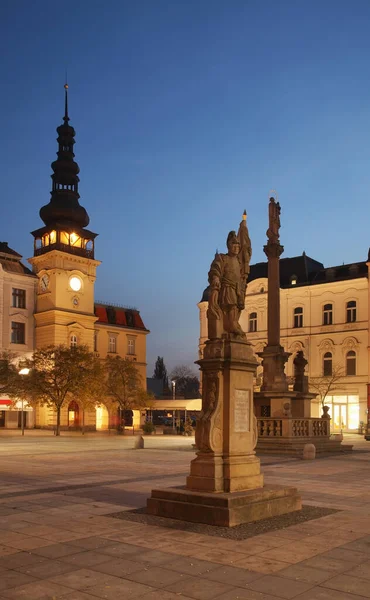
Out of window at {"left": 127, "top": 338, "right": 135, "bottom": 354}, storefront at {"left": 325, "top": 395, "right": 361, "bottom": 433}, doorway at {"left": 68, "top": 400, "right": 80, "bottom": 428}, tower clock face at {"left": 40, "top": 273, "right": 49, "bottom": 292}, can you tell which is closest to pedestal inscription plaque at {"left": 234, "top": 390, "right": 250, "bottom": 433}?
storefront at {"left": 325, "top": 395, "right": 361, "bottom": 433}

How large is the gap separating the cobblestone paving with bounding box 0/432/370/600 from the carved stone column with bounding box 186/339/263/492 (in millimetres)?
1499

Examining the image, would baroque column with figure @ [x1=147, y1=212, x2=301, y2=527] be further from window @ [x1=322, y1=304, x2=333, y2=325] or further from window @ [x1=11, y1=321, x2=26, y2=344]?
window @ [x1=322, y1=304, x2=333, y2=325]

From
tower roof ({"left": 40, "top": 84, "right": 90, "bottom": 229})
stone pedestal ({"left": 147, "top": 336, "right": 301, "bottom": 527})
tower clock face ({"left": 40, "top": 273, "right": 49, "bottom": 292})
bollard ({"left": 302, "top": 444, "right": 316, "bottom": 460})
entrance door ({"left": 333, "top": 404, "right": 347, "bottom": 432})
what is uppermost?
tower roof ({"left": 40, "top": 84, "right": 90, "bottom": 229})

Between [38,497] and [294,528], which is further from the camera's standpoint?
[38,497]

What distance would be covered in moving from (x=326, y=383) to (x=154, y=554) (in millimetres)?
55773

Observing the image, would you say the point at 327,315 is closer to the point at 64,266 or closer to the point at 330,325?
the point at 330,325

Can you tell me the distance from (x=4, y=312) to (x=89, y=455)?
3713 centimetres

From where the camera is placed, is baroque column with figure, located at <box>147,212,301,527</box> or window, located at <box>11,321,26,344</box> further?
window, located at <box>11,321,26,344</box>

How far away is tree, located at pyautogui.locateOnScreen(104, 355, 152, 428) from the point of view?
6197 centimetres

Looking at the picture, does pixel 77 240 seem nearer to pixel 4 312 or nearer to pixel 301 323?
pixel 4 312

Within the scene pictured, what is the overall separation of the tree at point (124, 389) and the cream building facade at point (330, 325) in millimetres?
14110

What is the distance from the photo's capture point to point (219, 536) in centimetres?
1032

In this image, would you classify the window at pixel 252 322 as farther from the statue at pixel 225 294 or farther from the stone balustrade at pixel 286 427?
the statue at pixel 225 294

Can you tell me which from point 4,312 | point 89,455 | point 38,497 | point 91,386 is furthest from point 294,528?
point 4,312
